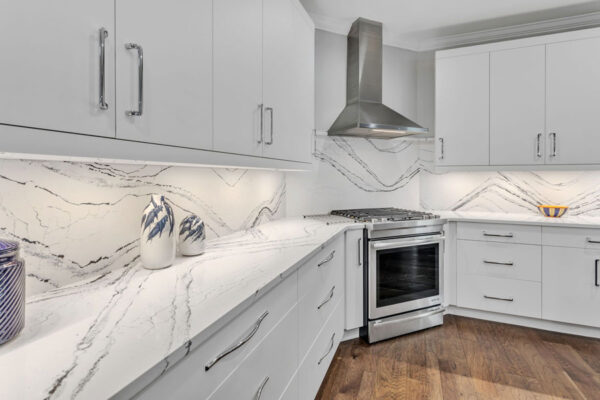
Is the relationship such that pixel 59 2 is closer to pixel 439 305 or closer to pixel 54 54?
pixel 54 54

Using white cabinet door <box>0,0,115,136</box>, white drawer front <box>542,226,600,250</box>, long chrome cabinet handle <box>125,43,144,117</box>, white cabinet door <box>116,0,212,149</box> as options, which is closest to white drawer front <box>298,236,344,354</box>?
white cabinet door <box>116,0,212,149</box>

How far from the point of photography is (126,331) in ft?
2.53

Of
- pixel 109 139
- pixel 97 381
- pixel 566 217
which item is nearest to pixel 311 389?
pixel 97 381

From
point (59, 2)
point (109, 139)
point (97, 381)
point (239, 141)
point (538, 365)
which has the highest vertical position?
point (59, 2)

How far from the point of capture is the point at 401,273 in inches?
101

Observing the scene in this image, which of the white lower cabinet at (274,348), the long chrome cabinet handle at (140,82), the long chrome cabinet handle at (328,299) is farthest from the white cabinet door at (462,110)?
the long chrome cabinet handle at (140,82)

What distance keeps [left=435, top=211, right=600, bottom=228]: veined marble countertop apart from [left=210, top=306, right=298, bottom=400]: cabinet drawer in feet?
6.43

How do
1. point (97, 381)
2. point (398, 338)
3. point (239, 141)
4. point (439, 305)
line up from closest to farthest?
point (97, 381), point (239, 141), point (398, 338), point (439, 305)

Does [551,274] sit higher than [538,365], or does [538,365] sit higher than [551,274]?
[551,274]

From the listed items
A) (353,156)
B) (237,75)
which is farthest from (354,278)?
(237,75)

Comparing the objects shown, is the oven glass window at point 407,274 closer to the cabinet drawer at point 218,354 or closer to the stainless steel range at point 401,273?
the stainless steel range at point 401,273

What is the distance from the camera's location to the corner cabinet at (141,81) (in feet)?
2.16

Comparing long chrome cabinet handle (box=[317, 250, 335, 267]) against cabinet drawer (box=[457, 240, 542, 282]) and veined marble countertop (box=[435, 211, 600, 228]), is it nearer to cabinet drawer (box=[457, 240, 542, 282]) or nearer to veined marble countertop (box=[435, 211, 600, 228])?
veined marble countertop (box=[435, 211, 600, 228])

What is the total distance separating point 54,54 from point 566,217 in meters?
3.52
